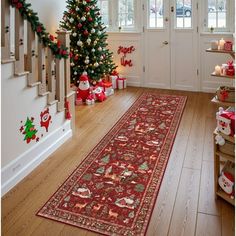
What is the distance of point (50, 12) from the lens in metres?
5.49

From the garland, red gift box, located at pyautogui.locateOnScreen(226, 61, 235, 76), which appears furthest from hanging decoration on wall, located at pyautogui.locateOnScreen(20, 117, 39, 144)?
red gift box, located at pyautogui.locateOnScreen(226, 61, 235, 76)

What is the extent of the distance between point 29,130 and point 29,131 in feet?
0.03

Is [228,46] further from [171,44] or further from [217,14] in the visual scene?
[171,44]

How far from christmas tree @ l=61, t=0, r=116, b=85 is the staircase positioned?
165 centimetres

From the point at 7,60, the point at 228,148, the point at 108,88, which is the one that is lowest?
the point at 228,148

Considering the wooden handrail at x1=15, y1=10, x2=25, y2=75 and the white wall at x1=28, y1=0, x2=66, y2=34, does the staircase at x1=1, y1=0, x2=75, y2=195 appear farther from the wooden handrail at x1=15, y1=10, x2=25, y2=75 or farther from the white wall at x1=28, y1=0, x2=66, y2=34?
the white wall at x1=28, y1=0, x2=66, y2=34

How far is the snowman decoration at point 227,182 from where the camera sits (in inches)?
92.9

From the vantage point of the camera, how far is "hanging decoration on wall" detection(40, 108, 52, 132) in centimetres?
320

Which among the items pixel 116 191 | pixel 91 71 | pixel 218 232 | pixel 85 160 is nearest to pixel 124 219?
pixel 116 191

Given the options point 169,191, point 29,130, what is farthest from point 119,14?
point 169,191

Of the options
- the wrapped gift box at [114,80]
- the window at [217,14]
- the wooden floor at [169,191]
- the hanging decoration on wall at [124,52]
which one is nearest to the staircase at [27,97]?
the wooden floor at [169,191]

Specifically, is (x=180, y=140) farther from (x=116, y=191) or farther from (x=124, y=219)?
(x=124, y=219)

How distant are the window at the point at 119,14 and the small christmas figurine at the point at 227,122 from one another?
14.2ft

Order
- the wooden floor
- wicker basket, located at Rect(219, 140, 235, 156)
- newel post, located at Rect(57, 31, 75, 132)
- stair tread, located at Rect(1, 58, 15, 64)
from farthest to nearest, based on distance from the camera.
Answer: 1. newel post, located at Rect(57, 31, 75, 132)
2. stair tread, located at Rect(1, 58, 15, 64)
3. wicker basket, located at Rect(219, 140, 235, 156)
4. the wooden floor
